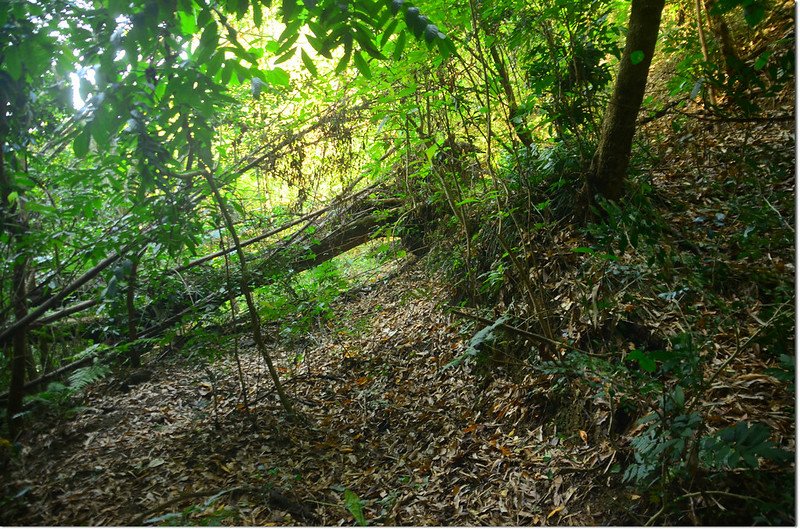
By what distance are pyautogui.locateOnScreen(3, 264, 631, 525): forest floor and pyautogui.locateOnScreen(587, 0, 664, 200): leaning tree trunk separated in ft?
6.02

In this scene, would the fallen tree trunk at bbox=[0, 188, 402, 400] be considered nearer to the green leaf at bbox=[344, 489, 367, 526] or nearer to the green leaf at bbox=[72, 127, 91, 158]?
the green leaf at bbox=[72, 127, 91, 158]

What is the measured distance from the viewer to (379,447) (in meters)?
3.55

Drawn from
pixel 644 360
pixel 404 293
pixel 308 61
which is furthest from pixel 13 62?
pixel 404 293

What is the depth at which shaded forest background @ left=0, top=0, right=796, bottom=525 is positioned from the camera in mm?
2256

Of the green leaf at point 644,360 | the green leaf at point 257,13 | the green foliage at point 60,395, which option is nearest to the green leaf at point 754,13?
the green leaf at point 644,360

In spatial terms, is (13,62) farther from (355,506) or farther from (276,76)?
(355,506)

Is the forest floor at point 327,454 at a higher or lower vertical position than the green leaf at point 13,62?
lower

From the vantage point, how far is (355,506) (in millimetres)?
2701

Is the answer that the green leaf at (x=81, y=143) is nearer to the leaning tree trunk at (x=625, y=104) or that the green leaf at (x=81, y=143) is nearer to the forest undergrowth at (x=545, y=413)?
the forest undergrowth at (x=545, y=413)

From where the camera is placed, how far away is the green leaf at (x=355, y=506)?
259 centimetres

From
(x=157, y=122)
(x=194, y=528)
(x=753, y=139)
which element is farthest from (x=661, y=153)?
(x=194, y=528)

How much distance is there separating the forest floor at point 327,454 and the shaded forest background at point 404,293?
0.08 ft

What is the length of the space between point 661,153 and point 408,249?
10.0ft

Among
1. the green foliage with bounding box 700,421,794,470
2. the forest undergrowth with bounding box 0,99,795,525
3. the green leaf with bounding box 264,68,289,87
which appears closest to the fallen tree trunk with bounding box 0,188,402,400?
the forest undergrowth with bounding box 0,99,795,525
